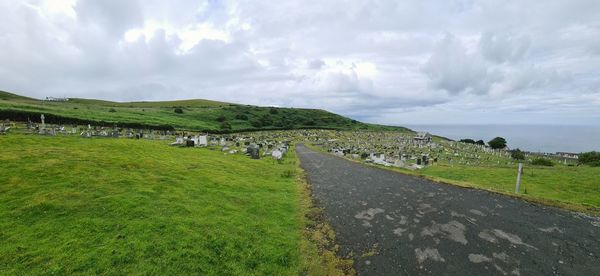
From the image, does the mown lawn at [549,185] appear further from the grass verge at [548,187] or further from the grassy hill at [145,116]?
the grassy hill at [145,116]

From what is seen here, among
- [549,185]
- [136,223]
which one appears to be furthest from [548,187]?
[136,223]

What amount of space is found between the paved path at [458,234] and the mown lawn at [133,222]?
6.95 feet

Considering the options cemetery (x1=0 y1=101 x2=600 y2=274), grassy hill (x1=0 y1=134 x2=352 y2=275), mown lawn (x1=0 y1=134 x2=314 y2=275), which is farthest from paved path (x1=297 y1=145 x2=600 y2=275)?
mown lawn (x1=0 y1=134 x2=314 y2=275)

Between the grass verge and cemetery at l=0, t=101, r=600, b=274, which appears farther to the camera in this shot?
the grass verge

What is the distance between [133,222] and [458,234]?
10.1 m

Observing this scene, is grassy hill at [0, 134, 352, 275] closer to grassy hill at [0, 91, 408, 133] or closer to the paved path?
the paved path

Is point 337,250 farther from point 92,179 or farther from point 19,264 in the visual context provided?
point 92,179

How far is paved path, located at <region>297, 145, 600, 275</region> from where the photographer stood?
21.6ft

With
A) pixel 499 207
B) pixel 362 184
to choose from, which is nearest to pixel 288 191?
pixel 362 184

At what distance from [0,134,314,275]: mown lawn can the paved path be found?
83.4 inches

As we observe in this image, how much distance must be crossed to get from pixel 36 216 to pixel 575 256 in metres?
15.3

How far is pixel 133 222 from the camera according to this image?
7.74 metres

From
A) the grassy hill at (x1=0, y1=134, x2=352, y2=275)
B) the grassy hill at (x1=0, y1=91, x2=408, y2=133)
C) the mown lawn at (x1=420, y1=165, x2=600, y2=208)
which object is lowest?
the grassy hill at (x1=0, y1=134, x2=352, y2=275)

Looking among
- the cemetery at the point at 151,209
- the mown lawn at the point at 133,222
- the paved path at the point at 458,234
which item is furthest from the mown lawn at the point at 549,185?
the mown lawn at the point at 133,222
